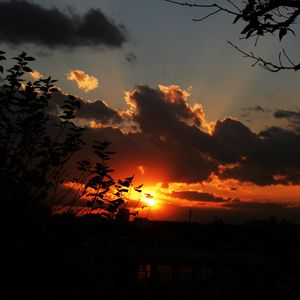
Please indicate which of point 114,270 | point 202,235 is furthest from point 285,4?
point 202,235

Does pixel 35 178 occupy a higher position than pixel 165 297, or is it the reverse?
pixel 35 178

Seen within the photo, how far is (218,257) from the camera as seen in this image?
26984 mm

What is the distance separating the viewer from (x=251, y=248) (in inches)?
1793

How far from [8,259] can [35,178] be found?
111 cm

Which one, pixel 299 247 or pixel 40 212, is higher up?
pixel 299 247

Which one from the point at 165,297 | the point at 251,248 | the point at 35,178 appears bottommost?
the point at 165,297

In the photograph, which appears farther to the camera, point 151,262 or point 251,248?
point 251,248

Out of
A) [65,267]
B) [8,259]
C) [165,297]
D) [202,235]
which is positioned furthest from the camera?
[202,235]

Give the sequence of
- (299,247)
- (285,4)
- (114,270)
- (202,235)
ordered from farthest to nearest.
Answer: (299,247) → (202,235) → (114,270) → (285,4)

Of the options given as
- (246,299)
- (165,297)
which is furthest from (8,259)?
(246,299)

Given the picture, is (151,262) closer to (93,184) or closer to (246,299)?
(246,299)

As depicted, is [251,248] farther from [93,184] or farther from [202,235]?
[93,184]

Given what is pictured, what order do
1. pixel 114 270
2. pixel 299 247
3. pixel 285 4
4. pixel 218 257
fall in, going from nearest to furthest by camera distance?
pixel 285 4
pixel 114 270
pixel 218 257
pixel 299 247

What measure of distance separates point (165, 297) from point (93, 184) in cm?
1739
